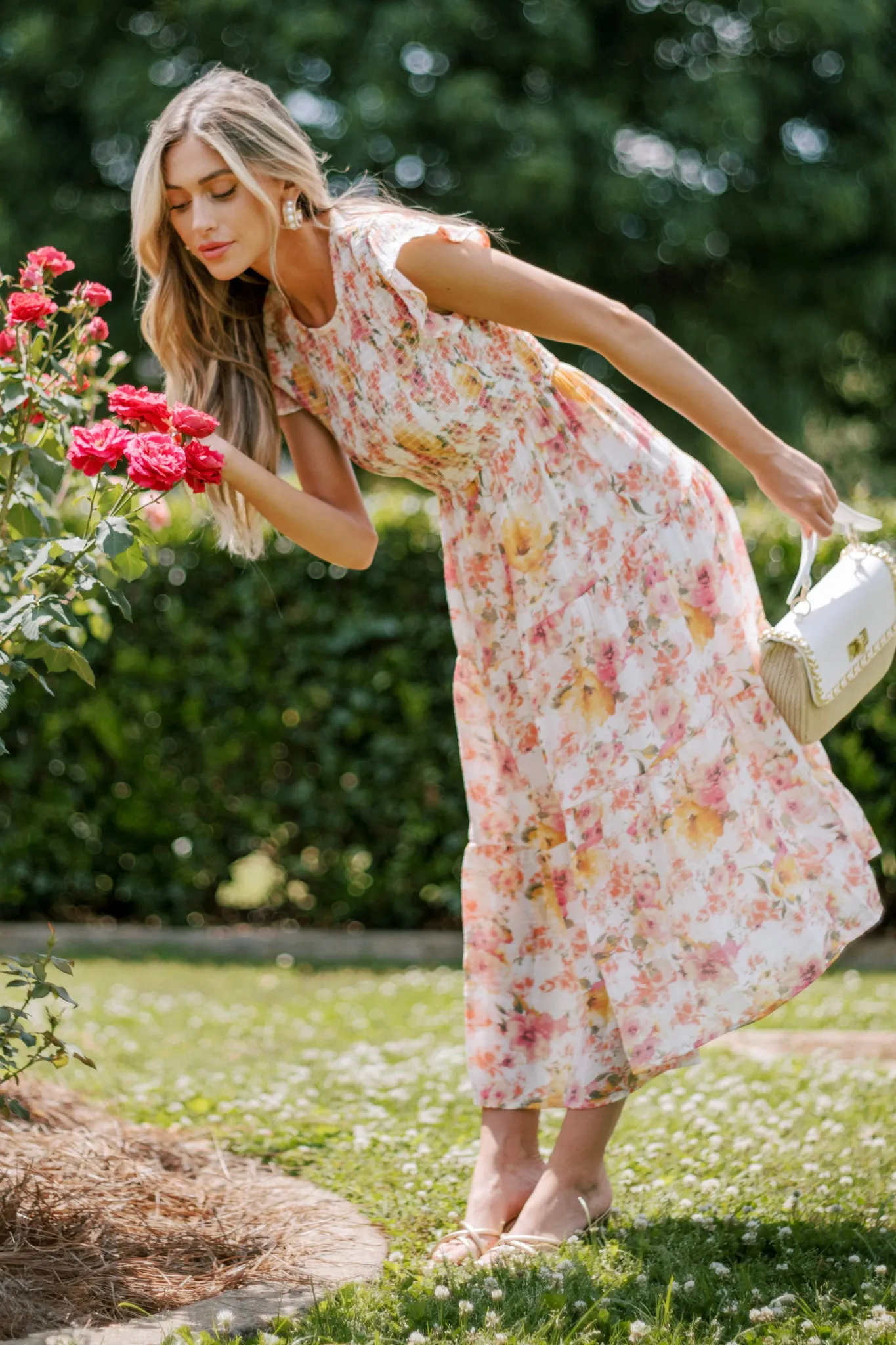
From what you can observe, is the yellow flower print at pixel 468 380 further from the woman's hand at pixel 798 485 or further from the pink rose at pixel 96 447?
the pink rose at pixel 96 447

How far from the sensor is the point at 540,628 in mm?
2490

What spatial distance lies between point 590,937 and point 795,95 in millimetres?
11104

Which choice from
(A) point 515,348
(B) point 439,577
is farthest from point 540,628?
(B) point 439,577

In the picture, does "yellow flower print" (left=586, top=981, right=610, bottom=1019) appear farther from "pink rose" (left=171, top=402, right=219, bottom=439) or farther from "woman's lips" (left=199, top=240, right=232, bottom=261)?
"woman's lips" (left=199, top=240, right=232, bottom=261)

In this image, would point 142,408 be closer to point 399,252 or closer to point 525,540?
point 399,252

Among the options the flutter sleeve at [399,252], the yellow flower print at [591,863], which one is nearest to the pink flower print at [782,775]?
the yellow flower print at [591,863]

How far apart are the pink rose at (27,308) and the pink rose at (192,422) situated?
1.22 ft

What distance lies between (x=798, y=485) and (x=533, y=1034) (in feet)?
3.75

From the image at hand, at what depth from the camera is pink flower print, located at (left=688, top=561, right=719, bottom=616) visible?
2.56 meters

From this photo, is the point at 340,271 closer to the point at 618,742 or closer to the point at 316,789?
the point at 618,742

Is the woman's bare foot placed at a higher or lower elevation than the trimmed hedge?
higher

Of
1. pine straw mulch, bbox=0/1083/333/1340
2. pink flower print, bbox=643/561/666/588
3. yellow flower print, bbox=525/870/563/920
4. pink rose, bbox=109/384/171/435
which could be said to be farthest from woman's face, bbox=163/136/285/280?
pine straw mulch, bbox=0/1083/333/1340

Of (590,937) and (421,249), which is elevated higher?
(421,249)

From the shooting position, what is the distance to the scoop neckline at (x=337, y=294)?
2.49 metres
